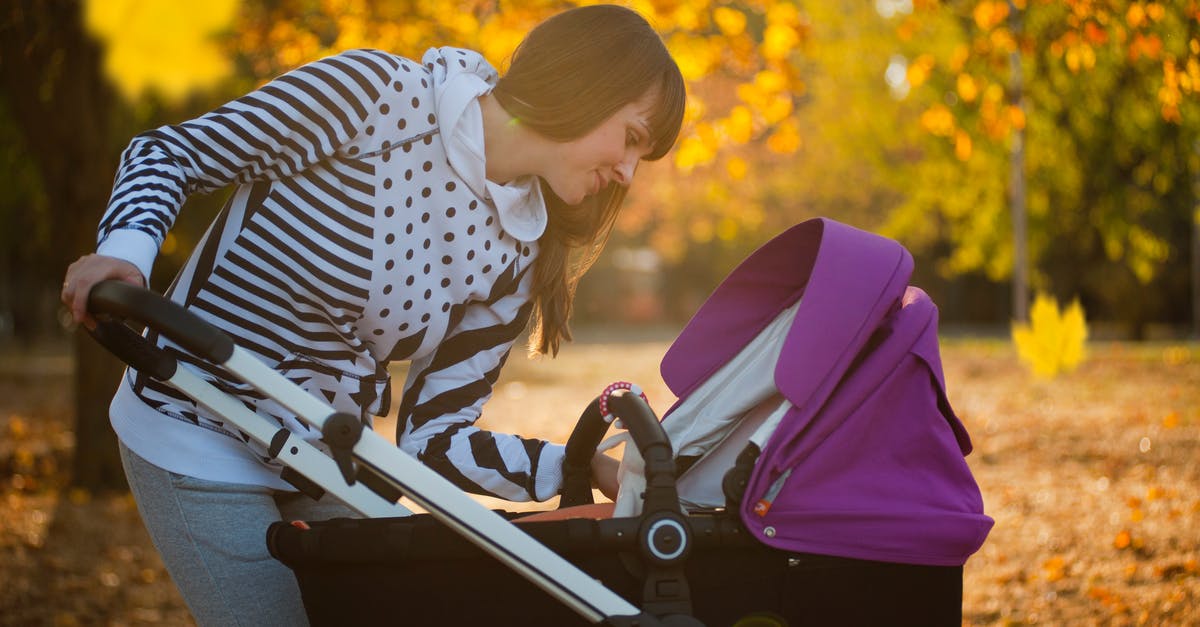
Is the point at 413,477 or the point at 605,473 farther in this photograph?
the point at 605,473

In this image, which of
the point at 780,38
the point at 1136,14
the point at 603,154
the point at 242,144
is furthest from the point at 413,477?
the point at 780,38

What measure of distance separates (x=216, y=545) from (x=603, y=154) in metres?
1.00

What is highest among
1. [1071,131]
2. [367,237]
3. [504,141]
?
[504,141]

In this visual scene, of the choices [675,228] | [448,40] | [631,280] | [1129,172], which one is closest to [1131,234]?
[1129,172]

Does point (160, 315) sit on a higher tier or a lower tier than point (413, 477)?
higher

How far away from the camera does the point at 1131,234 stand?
1473cm

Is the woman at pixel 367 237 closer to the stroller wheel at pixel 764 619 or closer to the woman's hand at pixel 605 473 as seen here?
the woman's hand at pixel 605 473

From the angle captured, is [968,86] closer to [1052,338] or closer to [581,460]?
[581,460]

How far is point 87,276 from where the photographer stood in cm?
166

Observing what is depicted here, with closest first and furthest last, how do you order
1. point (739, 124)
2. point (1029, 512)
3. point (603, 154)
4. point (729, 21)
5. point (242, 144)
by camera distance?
point (242, 144)
point (603, 154)
point (1029, 512)
point (729, 21)
point (739, 124)

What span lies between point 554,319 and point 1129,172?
50.4ft

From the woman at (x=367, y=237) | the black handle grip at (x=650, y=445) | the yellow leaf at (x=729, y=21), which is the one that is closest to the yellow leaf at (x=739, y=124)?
the yellow leaf at (x=729, y=21)

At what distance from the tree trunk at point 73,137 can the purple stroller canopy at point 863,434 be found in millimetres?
5758

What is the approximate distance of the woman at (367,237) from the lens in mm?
1945
